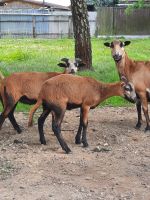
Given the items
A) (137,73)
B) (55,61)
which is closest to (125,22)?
(55,61)

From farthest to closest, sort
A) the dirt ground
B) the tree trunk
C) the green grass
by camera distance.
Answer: the tree trunk, the green grass, the dirt ground

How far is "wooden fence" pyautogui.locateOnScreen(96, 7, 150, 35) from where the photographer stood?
39094 mm

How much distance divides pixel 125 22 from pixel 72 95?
30.6 metres

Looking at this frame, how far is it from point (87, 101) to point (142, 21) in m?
30.6

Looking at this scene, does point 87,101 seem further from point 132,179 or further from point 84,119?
point 132,179

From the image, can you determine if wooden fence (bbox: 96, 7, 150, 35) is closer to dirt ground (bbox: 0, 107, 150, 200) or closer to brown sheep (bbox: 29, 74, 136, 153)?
dirt ground (bbox: 0, 107, 150, 200)

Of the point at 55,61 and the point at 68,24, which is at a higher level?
the point at 55,61

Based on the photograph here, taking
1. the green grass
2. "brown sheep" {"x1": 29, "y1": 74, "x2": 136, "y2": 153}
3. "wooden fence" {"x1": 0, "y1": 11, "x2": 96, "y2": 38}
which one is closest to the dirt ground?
"brown sheep" {"x1": 29, "y1": 74, "x2": 136, "y2": 153}

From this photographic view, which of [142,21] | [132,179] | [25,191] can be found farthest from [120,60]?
[142,21]

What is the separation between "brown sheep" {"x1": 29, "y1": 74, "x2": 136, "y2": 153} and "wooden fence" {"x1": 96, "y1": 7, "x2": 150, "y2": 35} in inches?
1172

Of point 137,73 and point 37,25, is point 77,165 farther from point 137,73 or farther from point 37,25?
point 37,25

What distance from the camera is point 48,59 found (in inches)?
797

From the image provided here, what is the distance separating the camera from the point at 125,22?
3919cm

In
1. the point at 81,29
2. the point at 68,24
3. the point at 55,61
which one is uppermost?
the point at 81,29
